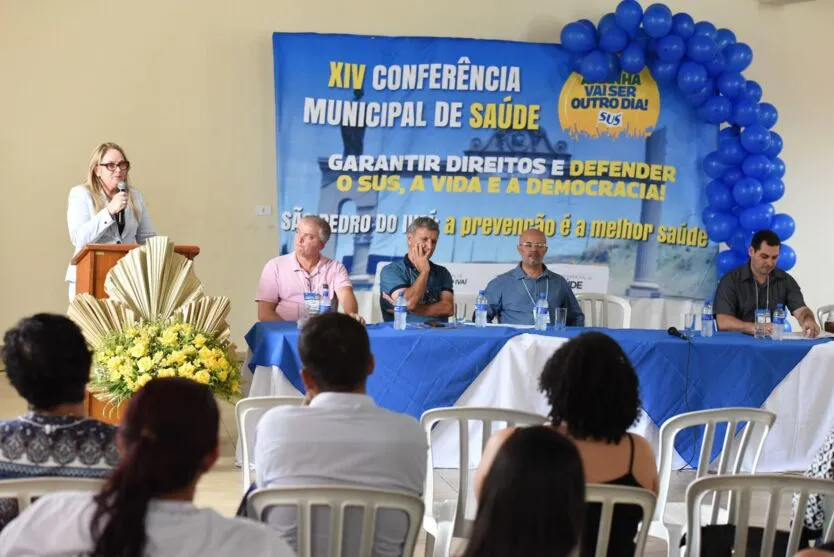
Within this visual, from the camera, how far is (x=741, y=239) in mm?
7750

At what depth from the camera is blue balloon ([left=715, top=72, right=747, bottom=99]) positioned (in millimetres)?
7570

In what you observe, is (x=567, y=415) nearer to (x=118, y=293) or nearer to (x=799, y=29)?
(x=118, y=293)

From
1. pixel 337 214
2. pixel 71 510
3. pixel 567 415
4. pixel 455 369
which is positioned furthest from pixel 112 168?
pixel 71 510

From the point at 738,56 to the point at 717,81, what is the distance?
0.22m

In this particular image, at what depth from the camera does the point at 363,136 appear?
7480 millimetres

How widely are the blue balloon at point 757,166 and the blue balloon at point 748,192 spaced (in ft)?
0.16

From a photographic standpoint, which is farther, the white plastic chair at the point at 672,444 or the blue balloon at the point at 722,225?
the blue balloon at the point at 722,225

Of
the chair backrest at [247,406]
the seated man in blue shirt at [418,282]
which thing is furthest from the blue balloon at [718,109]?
the chair backrest at [247,406]

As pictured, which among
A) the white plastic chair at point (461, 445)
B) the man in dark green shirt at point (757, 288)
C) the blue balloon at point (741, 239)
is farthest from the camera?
the blue balloon at point (741, 239)

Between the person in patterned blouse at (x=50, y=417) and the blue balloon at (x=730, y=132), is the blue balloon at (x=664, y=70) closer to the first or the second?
the blue balloon at (x=730, y=132)

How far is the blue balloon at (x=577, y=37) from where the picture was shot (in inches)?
Result: 297

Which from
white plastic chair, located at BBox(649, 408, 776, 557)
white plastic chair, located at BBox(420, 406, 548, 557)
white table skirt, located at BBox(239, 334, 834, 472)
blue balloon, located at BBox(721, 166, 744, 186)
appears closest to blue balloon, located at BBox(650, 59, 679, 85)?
blue balloon, located at BBox(721, 166, 744, 186)

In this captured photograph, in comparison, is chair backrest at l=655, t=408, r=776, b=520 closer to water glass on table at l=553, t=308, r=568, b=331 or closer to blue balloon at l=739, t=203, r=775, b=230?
water glass on table at l=553, t=308, r=568, b=331

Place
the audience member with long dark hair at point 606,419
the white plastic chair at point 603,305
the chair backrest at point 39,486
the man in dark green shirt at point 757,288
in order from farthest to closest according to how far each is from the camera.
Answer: the white plastic chair at point 603,305 → the man in dark green shirt at point 757,288 → the audience member with long dark hair at point 606,419 → the chair backrest at point 39,486
